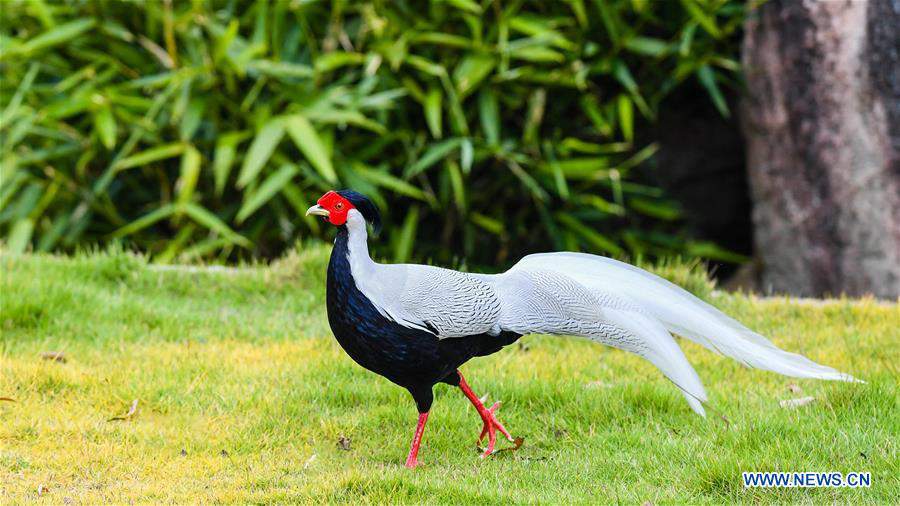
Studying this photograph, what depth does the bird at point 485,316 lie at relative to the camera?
2738 mm

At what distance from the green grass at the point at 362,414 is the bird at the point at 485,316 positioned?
310 mm

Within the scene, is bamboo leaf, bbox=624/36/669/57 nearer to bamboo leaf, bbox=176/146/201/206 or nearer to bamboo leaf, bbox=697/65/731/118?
bamboo leaf, bbox=697/65/731/118

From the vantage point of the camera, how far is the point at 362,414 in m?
3.41

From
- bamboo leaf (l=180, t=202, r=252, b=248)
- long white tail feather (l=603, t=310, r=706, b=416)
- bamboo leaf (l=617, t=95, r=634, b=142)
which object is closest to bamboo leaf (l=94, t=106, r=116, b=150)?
bamboo leaf (l=180, t=202, r=252, b=248)

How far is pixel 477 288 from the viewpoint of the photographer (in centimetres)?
286

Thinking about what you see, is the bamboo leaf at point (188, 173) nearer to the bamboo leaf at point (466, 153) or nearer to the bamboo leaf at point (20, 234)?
the bamboo leaf at point (20, 234)

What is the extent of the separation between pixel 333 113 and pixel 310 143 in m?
0.24

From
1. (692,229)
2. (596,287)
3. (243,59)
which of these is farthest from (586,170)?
(596,287)

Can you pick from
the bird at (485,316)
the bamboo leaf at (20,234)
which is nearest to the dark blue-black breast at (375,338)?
the bird at (485,316)

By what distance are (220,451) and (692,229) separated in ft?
13.5

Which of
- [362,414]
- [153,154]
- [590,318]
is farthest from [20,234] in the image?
[590,318]

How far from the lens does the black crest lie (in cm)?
280

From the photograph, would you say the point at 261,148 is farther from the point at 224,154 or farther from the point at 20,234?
the point at 20,234

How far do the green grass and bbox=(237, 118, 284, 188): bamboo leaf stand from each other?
0.87m
